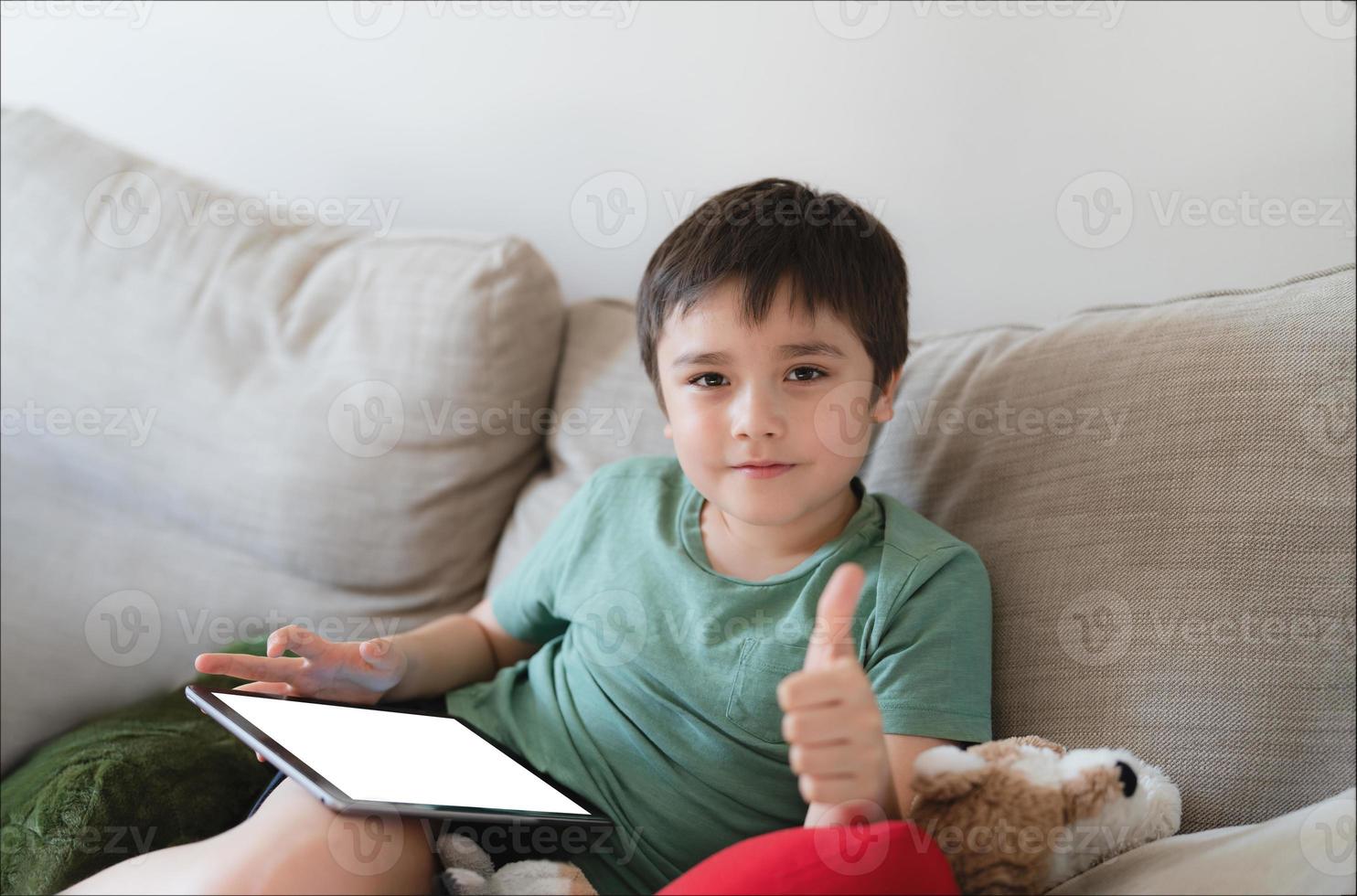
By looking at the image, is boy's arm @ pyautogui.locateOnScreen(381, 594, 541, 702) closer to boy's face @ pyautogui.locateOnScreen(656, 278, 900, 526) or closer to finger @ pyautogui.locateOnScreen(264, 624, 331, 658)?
finger @ pyautogui.locateOnScreen(264, 624, 331, 658)

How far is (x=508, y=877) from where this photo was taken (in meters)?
0.85

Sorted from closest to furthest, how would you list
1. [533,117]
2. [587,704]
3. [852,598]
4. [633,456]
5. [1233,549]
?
[852,598] → [1233,549] → [587,704] → [633,456] → [533,117]

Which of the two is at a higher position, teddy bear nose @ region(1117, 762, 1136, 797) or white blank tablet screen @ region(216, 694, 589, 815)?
teddy bear nose @ region(1117, 762, 1136, 797)

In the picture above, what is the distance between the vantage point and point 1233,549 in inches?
35.1

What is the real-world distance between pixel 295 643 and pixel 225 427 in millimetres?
447

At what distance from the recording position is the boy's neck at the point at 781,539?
40.0 inches

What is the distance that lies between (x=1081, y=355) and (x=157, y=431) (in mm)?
1073

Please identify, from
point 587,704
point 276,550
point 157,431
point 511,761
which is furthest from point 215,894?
point 157,431

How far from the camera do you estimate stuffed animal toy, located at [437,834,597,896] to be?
2.74 feet

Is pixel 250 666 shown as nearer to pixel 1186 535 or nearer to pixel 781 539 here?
pixel 781 539

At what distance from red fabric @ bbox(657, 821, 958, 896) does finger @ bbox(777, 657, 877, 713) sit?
0.09m

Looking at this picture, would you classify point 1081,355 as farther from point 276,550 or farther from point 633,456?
point 276,550

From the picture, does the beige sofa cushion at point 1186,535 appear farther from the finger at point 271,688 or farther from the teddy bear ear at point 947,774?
the finger at point 271,688

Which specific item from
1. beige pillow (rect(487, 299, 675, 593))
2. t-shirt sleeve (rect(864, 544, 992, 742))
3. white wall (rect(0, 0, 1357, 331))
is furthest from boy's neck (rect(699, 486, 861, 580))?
white wall (rect(0, 0, 1357, 331))
